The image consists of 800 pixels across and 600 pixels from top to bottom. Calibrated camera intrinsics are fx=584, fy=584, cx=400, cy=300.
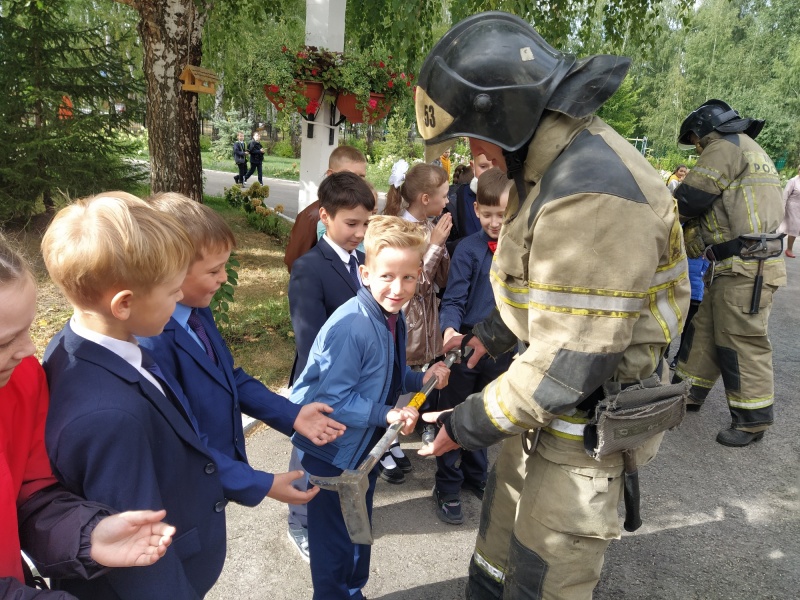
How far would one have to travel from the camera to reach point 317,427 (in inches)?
79.4

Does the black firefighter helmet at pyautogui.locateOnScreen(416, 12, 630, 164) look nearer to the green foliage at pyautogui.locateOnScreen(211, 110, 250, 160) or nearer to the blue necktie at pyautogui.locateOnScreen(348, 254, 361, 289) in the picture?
A: the blue necktie at pyautogui.locateOnScreen(348, 254, 361, 289)

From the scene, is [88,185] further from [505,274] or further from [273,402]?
[505,274]

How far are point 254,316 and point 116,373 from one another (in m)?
4.61

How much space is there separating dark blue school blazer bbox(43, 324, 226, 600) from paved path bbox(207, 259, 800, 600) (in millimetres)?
1312

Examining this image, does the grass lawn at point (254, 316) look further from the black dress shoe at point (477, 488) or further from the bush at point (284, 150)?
the bush at point (284, 150)

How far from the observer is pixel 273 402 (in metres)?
2.06

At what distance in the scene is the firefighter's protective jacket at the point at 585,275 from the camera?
1521mm

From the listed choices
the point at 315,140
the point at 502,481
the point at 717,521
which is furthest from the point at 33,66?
the point at 717,521

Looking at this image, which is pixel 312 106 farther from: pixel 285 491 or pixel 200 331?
pixel 285 491

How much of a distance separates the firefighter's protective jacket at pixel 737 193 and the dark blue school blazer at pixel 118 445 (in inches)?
155

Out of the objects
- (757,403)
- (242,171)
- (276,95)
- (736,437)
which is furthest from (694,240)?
(242,171)

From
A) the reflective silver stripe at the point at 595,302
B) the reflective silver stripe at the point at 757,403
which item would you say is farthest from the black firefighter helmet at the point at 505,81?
the reflective silver stripe at the point at 757,403

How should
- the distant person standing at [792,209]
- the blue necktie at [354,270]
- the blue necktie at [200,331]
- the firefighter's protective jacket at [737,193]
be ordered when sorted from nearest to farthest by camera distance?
1. the blue necktie at [200,331]
2. the blue necktie at [354,270]
3. the firefighter's protective jacket at [737,193]
4. the distant person standing at [792,209]

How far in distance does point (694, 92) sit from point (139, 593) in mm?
49214
